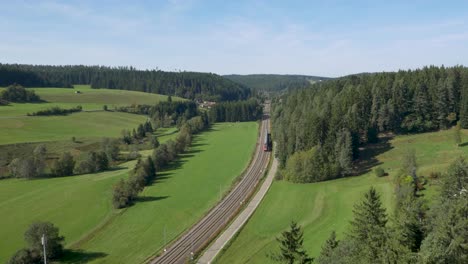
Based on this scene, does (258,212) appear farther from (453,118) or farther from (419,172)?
(453,118)

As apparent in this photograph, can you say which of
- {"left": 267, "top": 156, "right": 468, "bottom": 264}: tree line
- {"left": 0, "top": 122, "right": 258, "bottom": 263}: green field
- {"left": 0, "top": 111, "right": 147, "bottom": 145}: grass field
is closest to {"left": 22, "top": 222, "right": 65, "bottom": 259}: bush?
{"left": 0, "top": 122, "right": 258, "bottom": 263}: green field

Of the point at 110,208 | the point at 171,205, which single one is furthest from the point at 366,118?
the point at 110,208

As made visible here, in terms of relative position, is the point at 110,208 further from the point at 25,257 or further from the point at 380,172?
the point at 380,172

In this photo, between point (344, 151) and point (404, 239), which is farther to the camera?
point (344, 151)

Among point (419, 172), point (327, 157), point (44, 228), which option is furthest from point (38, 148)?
point (419, 172)

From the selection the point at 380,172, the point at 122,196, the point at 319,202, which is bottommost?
the point at 122,196
